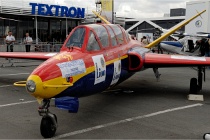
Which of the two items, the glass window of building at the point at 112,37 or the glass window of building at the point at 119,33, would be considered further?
the glass window of building at the point at 119,33

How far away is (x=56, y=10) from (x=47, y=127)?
33.4 meters

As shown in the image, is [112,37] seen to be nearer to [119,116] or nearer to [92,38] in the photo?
[92,38]

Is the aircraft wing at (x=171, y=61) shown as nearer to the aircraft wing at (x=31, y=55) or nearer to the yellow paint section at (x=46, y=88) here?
the aircraft wing at (x=31, y=55)

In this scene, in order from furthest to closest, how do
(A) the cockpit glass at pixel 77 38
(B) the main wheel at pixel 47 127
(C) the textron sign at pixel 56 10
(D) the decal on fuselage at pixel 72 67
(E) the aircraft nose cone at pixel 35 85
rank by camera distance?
(C) the textron sign at pixel 56 10 < (A) the cockpit glass at pixel 77 38 < (D) the decal on fuselage at pixel 72 67 < (B) the main wheel at pixel 47 127 < (E) the aircraft nose cone at pixel 35 85

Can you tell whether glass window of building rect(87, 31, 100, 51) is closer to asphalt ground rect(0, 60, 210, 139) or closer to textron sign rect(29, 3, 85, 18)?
asphalt ground rect(0, 60, 210, 139)

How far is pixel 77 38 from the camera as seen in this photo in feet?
22.1

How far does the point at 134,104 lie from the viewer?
8508mm

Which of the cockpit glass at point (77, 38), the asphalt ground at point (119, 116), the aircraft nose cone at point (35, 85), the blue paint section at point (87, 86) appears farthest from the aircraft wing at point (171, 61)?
the aircraft nose cone at point (35, 85)

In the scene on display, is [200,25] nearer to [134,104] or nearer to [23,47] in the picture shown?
[23,47]

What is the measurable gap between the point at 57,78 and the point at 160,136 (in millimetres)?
2279

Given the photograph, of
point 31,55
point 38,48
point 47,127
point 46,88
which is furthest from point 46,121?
point 38,48

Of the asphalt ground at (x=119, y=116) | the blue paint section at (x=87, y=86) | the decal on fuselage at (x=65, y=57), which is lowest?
the asphalt ground at (x=119, y=116)

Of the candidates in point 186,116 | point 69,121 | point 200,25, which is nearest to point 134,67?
point 186,116

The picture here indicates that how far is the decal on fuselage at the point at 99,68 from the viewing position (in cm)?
638
